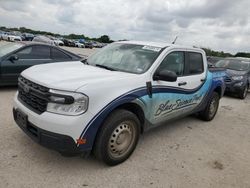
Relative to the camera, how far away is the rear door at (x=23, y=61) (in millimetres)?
6918

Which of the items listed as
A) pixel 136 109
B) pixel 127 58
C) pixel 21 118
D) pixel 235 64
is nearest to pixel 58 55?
pixel 127 58

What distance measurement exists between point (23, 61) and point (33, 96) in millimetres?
4424

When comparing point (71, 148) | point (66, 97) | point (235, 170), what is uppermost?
point (66, 97)

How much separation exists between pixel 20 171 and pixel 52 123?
842mm

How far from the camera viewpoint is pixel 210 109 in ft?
20.2

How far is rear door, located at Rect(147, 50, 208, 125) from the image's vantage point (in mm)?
4044

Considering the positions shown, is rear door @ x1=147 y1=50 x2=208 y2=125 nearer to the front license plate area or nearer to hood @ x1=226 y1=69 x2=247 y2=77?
the front license plate area

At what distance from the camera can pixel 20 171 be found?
3191 mm

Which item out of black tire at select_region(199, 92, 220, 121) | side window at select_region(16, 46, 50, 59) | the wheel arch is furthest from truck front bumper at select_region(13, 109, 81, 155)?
side window at select_region(16, 46, 50, 59)

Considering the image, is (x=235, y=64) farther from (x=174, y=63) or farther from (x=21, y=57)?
(x=21, y=57)

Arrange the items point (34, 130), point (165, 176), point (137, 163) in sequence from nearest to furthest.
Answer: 1. point (34, 130)
2. point (165, 176)
3. point (137, 163)


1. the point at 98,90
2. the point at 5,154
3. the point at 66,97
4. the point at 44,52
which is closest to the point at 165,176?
the point at 98,90

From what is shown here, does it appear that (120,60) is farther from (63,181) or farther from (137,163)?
(63,181)

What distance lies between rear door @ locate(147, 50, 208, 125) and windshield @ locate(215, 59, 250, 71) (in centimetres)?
656
